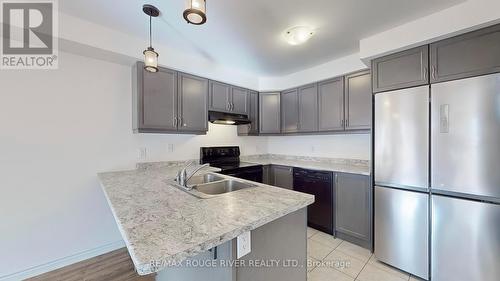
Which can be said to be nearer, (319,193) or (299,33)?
(299,33)

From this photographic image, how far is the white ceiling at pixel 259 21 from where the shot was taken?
5.86 ft

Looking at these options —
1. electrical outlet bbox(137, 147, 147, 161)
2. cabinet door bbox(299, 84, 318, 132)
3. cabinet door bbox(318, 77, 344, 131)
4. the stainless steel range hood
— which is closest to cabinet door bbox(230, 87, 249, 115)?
the stainless steel range hood

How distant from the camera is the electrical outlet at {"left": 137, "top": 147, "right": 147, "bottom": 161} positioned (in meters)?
2.72

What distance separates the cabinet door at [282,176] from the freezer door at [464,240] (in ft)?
5.81

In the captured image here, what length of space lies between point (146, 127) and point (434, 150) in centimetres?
307

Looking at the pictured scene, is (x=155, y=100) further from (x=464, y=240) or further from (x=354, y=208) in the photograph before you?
(x=464, y=240)

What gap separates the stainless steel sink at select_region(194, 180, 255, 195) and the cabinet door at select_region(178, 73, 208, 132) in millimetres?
1212

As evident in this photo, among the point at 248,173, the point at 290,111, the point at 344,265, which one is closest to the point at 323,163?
the point at 290,111

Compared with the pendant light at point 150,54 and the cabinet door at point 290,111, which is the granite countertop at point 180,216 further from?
the cabinet door at point 290,111

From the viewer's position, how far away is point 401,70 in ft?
6.81

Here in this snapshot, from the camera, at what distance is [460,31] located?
1739 millimetres

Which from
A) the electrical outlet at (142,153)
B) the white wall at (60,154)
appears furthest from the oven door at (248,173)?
the white wall at (60,154)

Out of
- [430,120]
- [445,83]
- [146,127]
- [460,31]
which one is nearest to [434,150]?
[430,120]

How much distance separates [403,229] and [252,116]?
8.71ft
